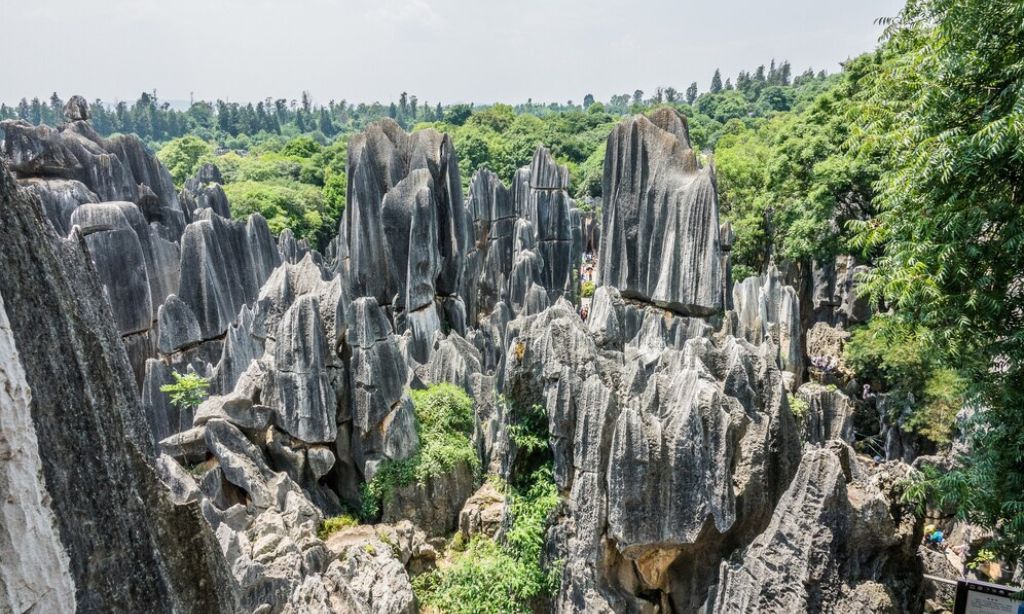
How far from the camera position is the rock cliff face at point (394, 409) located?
2.62 metres

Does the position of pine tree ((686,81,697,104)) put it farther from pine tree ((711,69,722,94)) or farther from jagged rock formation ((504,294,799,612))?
jagged rock formation ((504,294,799,612))

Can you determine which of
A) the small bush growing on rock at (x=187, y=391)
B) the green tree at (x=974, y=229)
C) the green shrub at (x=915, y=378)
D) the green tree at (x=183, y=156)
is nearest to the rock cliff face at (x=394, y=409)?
the small bush growing on rock at (x=187, y=391)

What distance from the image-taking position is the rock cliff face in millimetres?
2617

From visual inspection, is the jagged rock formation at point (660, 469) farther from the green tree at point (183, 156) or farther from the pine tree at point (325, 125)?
the pine tree at point (325, 125)

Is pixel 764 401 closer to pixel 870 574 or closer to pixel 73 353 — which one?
pixel 870 574

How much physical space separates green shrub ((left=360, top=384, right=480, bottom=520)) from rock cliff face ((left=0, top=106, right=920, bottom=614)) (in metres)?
0.24

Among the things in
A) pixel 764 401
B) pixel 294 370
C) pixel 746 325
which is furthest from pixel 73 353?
pixel 746 325

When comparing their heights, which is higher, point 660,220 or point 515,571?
point 660,220

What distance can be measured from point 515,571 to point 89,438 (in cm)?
666

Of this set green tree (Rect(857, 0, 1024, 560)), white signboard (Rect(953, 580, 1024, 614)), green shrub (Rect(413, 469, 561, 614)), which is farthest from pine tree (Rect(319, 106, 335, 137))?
white signboard (Rect(953, 580, 1024, 614))

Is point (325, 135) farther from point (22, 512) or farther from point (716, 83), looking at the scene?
point (22, 512)

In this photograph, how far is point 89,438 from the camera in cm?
261

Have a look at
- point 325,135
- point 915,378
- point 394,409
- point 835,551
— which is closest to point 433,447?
point 394,409

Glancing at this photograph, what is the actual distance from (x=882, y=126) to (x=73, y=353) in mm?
8551
